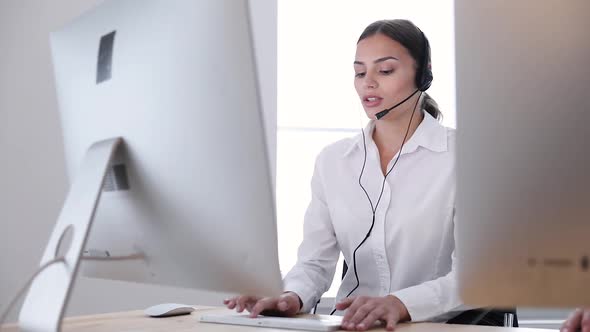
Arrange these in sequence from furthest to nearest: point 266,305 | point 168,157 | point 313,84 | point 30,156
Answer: point 313,84 → point 30,156 → point 266,305 → point 168,157

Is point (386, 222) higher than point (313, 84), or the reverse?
point (313, 84)

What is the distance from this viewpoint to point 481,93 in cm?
67

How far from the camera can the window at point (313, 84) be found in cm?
315

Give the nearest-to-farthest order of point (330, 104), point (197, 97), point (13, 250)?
point (197, 97) → point (13, 250) → point (330, 104)

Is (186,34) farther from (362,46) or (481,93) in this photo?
(362,46)

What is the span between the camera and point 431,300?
1.42m

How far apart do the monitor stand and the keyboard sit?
430 millimetres

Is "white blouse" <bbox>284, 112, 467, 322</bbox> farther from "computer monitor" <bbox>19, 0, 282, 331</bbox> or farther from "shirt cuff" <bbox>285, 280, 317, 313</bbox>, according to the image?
"computer monitor" <bbox>19, 0, 282, 331</bbox>

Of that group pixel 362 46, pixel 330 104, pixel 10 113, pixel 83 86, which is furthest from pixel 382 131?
pixel 10 113

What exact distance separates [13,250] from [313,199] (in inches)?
52.3

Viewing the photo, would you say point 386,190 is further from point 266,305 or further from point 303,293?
point 266,305

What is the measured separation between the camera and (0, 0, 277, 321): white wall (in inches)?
101

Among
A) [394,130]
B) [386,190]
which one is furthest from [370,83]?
[386,190]

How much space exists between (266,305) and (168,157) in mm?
563
